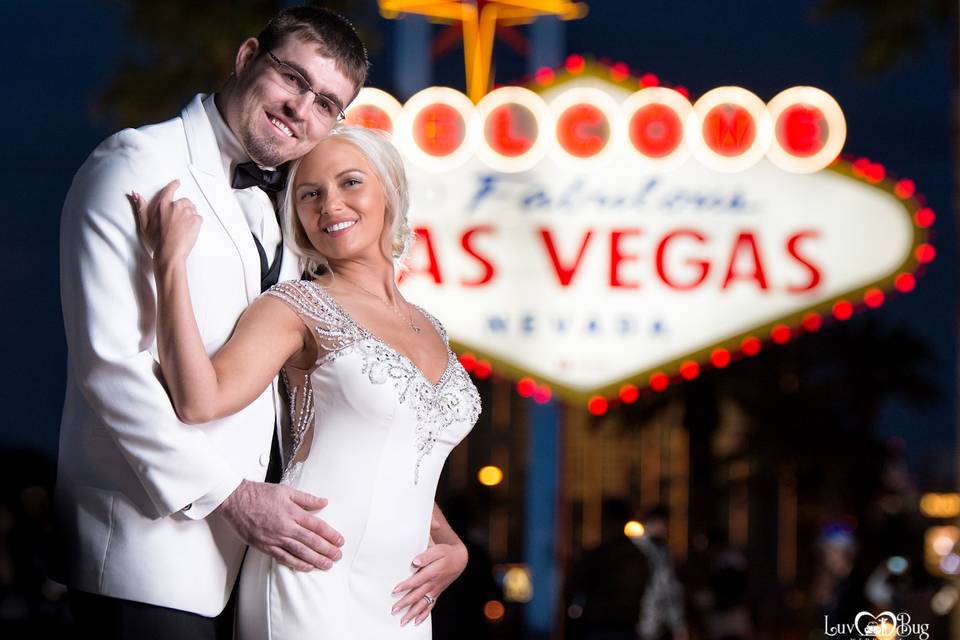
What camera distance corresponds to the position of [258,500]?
2.37 m

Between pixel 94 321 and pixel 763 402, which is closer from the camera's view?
pixel 94 321

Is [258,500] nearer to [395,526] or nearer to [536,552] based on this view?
[395,526]

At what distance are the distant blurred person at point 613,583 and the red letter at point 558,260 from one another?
2.21 metres

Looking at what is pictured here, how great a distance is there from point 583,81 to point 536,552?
9.28 ft

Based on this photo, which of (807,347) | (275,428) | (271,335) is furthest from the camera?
(807,347)

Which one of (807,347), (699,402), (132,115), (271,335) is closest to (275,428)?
(271,335)

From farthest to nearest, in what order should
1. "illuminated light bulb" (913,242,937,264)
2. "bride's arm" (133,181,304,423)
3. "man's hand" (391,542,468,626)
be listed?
"illuminated light bulb" (913,242,937,264) < "man's hand" (391,542,468,626) < "bride's arm" (133,181,304,423)

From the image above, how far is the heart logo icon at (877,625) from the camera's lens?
243 inches

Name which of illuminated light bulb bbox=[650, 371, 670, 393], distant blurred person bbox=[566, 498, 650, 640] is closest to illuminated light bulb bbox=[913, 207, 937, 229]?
illuminated light bulb bbox=[650, 371, 670, 393]

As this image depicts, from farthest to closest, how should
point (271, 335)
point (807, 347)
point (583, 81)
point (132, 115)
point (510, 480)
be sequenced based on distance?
point (510, 480) < point (807, 347) < point (132, 115) < point (583, 81) < point (271, 335)

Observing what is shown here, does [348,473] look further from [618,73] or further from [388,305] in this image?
[618,73]

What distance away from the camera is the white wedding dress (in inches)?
97.3
